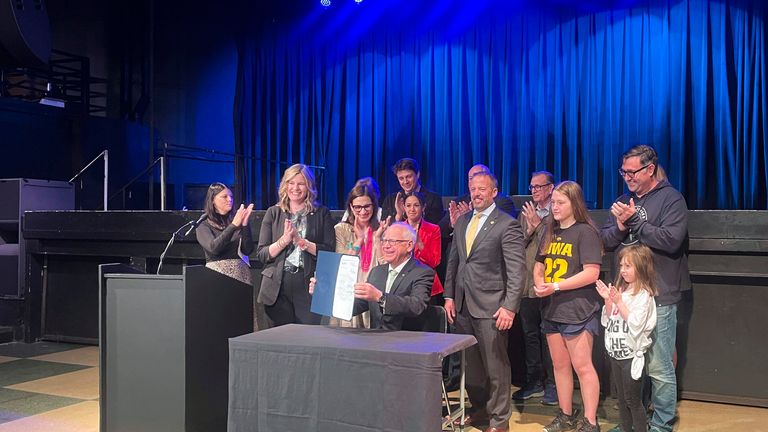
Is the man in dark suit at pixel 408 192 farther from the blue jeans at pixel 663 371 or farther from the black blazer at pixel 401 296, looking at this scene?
the blue jeans at pixel 663 371

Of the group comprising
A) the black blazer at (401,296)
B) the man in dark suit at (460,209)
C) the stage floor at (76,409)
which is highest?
the man in dark suit at (460,209)

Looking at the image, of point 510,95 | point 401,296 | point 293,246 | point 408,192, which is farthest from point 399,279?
point 510,95

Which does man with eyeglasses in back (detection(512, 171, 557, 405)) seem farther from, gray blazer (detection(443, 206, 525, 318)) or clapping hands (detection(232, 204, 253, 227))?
clapping hands (detection(232, 204, 253, 227))

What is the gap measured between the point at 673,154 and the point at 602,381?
407cm

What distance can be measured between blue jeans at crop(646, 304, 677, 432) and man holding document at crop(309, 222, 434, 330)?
1298 mm

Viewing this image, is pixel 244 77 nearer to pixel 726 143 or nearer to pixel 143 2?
pixel 143 2

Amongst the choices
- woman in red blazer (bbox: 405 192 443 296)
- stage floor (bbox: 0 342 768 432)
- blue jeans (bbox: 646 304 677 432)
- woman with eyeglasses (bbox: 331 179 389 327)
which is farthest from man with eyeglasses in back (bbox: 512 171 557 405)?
woman with eyeglasses (bbox: 331 179 389 327)

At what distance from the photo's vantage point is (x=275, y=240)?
4398mm

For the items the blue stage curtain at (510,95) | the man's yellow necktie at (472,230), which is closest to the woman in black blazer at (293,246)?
the man's yellow necktie at (472,230)

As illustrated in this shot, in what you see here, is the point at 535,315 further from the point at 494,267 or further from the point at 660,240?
the point at 660,240

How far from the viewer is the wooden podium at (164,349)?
3.37 meters

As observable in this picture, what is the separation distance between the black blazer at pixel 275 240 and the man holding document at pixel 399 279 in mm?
608

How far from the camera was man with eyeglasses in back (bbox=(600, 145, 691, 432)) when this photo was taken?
385 centimetres

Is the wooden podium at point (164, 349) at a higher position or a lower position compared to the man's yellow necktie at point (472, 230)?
lower
